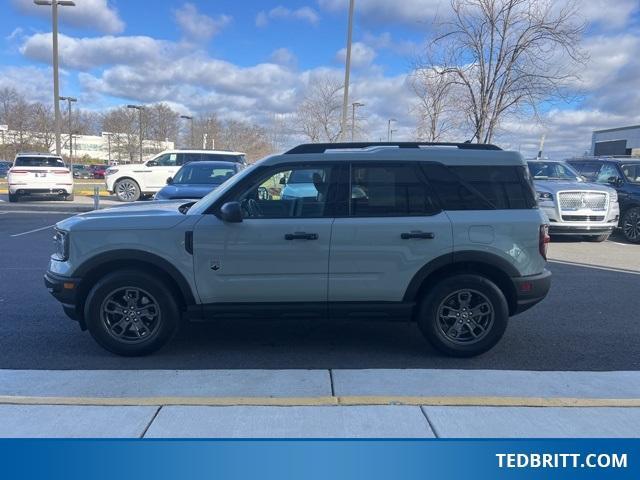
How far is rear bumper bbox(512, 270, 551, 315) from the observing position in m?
4.38

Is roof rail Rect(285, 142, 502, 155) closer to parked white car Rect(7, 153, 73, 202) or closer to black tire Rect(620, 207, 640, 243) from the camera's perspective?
black tire Rect(620, 207, 640, 243)

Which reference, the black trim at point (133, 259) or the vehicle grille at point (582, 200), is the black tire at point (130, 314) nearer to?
the black trim at point (133, 259)

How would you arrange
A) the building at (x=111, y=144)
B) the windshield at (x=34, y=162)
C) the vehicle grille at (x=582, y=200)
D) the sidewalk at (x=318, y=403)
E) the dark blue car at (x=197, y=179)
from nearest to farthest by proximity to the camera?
the sidewalk at (x=318, y=403)
the dark blue car at (x=197, y=179)
the vehicle grille at (x=582, y=200)
the windshield at (x=34, y=162)
the building at (x=111, y=144)

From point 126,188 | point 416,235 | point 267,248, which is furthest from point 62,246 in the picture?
point 126,188

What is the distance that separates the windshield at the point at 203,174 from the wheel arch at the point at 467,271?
24.6 ft

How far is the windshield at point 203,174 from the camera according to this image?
11.1 meters

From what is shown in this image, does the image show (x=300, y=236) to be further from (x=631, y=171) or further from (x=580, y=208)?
(x=631, y=171)

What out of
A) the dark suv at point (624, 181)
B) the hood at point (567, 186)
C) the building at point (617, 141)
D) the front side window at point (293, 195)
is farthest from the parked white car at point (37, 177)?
the building at point (617, 141)

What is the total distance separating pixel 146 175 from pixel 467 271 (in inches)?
644

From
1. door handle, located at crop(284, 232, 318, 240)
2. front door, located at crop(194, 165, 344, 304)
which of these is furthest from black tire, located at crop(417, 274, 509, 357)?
door handle, located at crop(284, 232, 318, 240)

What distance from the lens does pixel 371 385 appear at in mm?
3885

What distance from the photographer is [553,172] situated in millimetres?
12266

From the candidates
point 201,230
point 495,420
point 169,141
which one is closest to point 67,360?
point 201,230

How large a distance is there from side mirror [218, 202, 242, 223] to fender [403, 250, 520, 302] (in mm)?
1588
